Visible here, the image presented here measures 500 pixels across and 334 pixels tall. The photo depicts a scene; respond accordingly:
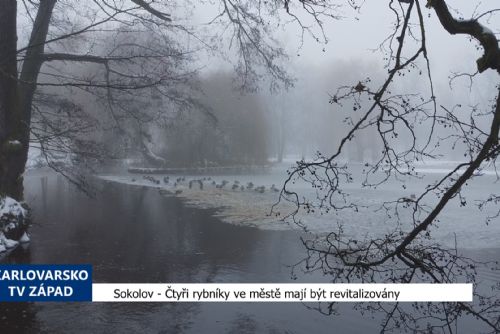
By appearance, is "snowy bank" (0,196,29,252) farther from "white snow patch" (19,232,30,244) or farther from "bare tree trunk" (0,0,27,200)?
"bare tree trunk" (0,0,27,200)

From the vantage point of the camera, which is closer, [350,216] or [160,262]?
[160,262]

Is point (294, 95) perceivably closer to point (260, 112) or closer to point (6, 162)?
point (260, 112)

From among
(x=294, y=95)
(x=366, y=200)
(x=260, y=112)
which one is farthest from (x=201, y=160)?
(x=294, y=95)

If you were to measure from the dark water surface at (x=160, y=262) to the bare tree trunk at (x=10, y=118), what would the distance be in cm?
181

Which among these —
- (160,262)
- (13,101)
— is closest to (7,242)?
(13,101)

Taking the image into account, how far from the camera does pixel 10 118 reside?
1305 cm

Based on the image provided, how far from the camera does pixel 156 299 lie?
8.81 meters

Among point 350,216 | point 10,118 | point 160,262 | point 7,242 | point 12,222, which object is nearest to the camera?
point 160,262

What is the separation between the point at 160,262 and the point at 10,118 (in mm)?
5814

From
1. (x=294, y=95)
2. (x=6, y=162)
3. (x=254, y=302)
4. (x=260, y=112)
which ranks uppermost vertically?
(x=294, y=95)

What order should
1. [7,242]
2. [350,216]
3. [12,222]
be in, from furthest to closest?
[350,216], [12,222], [7,242]

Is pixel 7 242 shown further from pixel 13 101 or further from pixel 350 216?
pixel 350 216

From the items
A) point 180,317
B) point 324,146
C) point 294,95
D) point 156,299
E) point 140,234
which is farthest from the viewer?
point 294,95

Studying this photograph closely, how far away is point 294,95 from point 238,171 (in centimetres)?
2657
